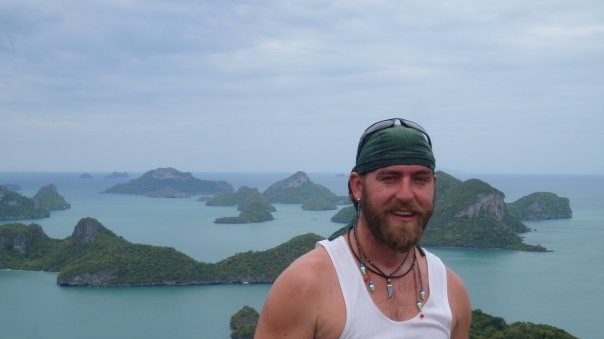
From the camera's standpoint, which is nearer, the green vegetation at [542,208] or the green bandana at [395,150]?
the green bandana at [395,150]

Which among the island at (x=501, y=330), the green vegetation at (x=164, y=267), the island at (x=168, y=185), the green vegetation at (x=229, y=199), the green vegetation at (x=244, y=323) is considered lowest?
the green vegetation at (x=244, y=323)

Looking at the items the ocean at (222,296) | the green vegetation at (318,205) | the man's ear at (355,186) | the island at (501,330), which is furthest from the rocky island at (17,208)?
the man's ear at (355,186)

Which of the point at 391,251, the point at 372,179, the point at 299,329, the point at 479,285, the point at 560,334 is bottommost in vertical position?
the point at 479,285

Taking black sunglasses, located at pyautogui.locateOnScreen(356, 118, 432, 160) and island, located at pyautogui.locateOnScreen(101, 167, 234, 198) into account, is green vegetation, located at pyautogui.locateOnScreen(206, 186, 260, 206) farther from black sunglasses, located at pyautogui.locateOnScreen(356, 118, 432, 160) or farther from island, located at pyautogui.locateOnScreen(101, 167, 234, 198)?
black sunglasses, located at pyautogui.locateOnScreen(356, 118, 432, 160)

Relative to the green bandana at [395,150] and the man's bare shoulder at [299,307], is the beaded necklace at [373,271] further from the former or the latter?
the green bandana at [395,150]

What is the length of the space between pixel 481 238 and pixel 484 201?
628 centimetres

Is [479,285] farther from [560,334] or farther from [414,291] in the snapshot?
[414,291]

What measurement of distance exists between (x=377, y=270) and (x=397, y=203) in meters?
0.22

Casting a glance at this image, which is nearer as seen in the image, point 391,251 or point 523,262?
point 391,251

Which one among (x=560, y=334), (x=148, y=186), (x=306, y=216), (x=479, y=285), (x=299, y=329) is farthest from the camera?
(x=148, y=186)

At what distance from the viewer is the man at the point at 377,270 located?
1.60 metres

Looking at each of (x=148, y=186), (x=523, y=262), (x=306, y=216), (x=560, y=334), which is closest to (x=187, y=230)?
(x=306, y=216)

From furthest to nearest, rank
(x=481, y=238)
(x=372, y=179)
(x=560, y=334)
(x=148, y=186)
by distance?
(x=148, y=186)
(x=481, y=238)
(x=560, y=334)
(x=372, y=179)

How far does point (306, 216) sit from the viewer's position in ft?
309
